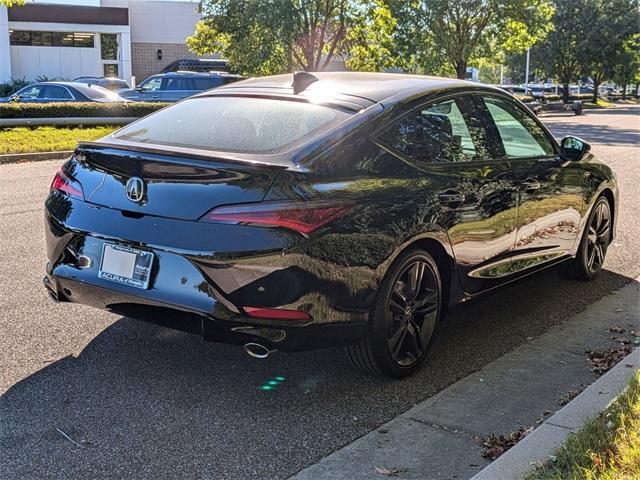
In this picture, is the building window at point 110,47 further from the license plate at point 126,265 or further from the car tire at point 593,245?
the license plate at point 126,265

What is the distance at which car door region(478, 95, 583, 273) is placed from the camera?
5.07 m

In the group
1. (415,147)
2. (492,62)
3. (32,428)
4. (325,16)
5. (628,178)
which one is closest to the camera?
(32,428)

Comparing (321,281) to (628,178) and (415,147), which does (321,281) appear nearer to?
(415,147)

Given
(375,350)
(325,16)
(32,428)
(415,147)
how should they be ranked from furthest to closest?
1. (325,16)
2. (415,147)
3. (375,350)
4. (32,428)

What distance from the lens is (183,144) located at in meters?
3.99

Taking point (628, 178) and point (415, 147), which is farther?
point (628, 178)

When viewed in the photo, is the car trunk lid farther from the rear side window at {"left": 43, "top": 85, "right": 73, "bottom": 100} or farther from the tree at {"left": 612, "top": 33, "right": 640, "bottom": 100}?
the tree at {"left": 612, "top": 33, "right": 640, "bottom": 100}

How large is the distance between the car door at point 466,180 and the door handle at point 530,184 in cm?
11

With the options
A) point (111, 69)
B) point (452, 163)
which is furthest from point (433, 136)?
point (111, 69)

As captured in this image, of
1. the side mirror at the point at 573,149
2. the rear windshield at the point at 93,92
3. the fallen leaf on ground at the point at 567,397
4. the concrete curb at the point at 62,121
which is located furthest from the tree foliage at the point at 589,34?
the fallen leaf on ground at the point at 567,397

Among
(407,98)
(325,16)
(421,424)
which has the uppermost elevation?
(325,16)

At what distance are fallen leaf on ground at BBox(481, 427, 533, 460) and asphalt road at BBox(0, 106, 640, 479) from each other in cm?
52

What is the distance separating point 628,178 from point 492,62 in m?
28.0

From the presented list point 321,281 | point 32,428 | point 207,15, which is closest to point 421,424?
point 321,281
